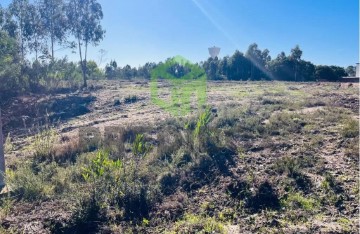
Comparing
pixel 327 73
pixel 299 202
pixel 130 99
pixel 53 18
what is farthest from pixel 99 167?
pixel 327 73

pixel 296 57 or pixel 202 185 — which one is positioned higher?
pixel 296 57

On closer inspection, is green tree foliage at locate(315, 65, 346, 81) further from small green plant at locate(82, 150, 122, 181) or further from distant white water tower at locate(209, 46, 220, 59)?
small green plant at locate(82, 150, 122, 181)

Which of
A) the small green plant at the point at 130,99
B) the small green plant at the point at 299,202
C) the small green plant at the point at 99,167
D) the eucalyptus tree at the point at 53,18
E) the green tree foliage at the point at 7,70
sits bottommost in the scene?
the small green plant at the point at 299,202

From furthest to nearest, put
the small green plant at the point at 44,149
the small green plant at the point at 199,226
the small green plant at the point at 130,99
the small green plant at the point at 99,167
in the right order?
the small green plant at the point at 130,99
the small green plant at the point at 44,149
the small green plant at the point at 99,167
the small green plant at the point at 199,226

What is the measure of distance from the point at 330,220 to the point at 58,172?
3.88 m

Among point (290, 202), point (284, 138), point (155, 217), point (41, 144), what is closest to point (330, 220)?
point (290, 202)

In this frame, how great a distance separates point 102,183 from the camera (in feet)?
12.4

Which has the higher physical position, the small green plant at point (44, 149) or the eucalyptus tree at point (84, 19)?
the eucalyptus tree at point (84, 19)

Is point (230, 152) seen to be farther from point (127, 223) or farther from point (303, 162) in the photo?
point (127, 223)

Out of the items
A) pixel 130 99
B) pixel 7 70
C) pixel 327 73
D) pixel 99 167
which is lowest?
pixel 99 167

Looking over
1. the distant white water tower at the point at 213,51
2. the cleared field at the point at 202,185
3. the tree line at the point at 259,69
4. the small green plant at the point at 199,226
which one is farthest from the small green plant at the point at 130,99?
the tree line at the point at 259,69

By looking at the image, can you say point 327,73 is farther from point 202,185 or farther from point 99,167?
point 99,167

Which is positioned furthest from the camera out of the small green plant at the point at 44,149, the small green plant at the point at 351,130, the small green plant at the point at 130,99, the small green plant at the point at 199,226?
the small green plant at the point at 130,99

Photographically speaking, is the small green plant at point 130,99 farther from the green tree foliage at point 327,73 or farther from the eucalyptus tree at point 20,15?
the green tree foliage at point 327,73
